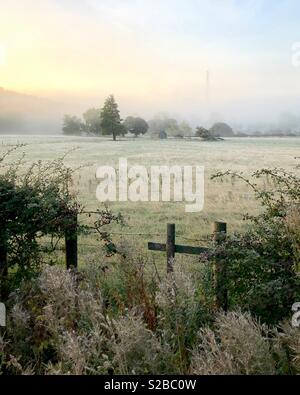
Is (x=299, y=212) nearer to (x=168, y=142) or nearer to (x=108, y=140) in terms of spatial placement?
(x=108, y=140)

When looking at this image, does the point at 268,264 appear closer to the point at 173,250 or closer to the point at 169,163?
the point at 173,250

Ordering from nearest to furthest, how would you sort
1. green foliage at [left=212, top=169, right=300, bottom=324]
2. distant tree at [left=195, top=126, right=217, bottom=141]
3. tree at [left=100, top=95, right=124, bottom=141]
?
green foliage at [left=212, top=169, right=300, bottom=324] < tree at [left=100, top=95, right=124, bottom=141] < distant tree at [left=195, top=126, right=217, bottom=141]

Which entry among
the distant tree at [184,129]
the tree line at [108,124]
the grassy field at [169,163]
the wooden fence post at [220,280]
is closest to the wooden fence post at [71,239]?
the grassy field at [169,163]

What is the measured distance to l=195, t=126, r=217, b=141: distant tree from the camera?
35.7 meters

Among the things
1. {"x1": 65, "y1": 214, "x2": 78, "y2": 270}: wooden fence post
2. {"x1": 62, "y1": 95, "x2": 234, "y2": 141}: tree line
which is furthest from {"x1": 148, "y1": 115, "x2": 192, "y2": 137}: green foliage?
{"x1": 65, "y1": 214, "x2": 78, "y2": 270}: wooden fence post

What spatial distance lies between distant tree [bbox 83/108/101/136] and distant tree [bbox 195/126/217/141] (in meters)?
12.8

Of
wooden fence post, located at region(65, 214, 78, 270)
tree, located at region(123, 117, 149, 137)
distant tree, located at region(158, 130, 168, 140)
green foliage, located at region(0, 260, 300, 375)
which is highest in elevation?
tree, located at region(123, 117, 149, 137)

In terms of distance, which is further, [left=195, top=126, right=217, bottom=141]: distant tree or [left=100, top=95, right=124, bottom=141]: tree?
[left=195, top=126, right=217, bottom=141]: distant tree

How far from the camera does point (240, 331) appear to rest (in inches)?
148

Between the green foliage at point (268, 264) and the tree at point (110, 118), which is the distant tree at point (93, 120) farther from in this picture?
the green foliage at point (268, 264)

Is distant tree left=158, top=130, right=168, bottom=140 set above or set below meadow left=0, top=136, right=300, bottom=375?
above

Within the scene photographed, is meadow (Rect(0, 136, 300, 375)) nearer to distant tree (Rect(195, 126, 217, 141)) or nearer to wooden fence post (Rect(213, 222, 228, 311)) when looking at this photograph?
wooden fence post (Rect(213, 222, 228, 311))

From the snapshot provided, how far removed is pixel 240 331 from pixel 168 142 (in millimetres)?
31436
